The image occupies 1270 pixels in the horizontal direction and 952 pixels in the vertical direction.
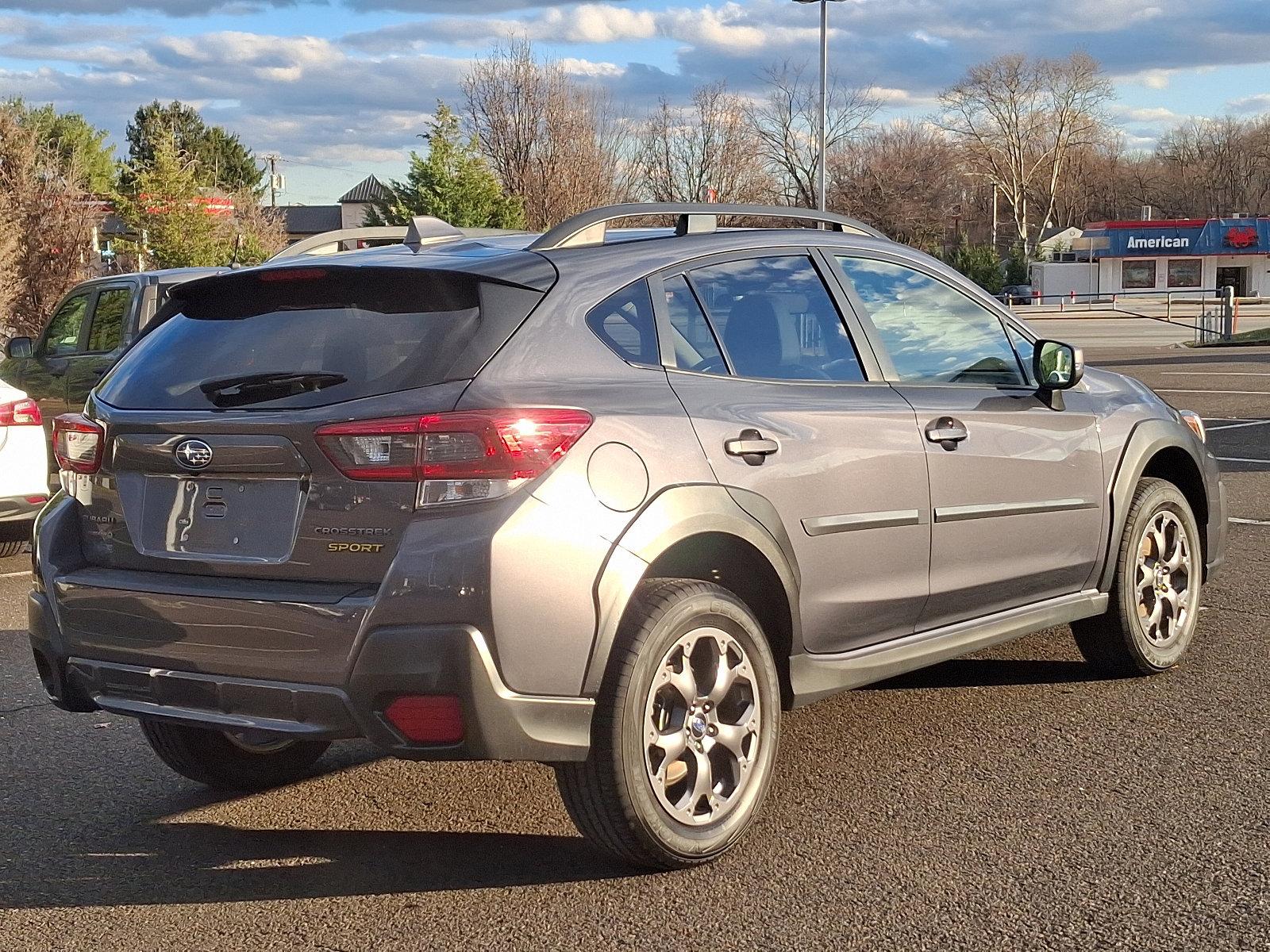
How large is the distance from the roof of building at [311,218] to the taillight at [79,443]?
133m

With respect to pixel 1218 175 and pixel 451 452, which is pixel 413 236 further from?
pixel 1218 175

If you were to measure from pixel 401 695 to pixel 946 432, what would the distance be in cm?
216

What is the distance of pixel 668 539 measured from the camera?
381cm

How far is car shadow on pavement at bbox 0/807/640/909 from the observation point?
3.93 meters

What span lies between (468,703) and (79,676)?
1.23m

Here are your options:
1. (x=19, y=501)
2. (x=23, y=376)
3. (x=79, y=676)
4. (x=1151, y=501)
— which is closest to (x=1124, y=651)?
(x=1151, y=501)

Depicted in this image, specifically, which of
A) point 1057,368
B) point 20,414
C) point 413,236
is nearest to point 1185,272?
A: point 20,414

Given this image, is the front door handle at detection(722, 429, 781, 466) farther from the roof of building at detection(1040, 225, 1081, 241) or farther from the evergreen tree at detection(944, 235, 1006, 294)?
the roof of building at detection(1040, 225, 1081, 241)

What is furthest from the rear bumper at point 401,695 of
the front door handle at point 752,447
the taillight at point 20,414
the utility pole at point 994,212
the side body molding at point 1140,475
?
the utility pole at point 994,212

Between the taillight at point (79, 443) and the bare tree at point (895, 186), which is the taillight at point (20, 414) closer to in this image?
the taillight at point (79, 443)

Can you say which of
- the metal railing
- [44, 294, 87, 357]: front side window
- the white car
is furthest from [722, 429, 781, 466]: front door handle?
the metal railing

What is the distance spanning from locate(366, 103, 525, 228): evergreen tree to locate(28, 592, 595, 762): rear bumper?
36539 millimetres

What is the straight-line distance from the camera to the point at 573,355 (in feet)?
12.7

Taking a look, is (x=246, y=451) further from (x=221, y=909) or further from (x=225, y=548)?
(x=221, y=909)
